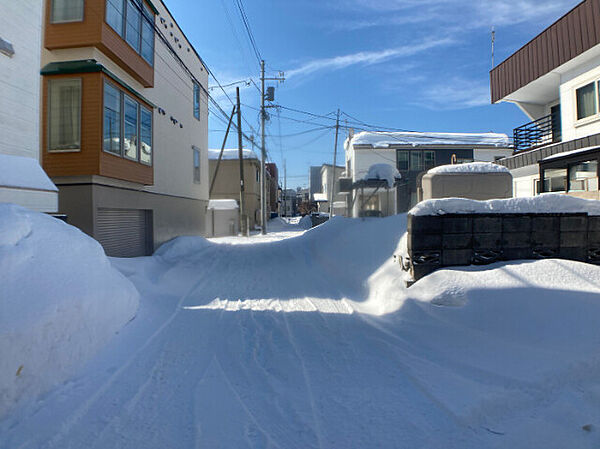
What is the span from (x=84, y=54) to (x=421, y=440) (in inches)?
425

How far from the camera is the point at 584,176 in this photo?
10742 millimetres

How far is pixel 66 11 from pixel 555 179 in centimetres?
1739

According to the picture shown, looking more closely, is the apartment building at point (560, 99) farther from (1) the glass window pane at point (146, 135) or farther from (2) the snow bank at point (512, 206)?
(1) the glass window pane at point (146, 135)

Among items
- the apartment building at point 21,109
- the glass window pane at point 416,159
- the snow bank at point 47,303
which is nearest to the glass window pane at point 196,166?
the apartment building at point 21,109

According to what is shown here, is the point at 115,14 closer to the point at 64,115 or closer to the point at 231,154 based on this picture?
the point at 64,115

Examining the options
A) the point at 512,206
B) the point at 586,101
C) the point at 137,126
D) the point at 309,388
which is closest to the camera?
the point at 309,388

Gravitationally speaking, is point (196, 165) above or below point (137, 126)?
above

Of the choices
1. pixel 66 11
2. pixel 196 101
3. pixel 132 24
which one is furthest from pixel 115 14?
pixel 196 101

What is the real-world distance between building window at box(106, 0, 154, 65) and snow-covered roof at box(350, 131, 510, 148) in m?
20.0

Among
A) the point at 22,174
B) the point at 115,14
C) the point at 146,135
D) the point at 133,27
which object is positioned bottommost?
the point at 22,174

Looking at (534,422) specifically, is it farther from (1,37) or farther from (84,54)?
(84,54)

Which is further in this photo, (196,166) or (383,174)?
(196,166)

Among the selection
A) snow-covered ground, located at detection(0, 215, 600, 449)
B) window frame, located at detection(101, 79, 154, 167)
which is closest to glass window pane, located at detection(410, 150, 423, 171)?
window frame, located at detection(101, 79, 154, 167)

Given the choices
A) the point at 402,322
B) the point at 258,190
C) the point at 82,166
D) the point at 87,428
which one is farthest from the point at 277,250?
the point at 258,190
